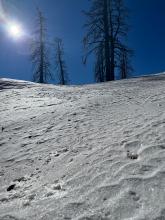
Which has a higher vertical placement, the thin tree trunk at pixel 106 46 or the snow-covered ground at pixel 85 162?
the thin tree trunk at pixel 106 46

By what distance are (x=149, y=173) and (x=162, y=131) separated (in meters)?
1.67

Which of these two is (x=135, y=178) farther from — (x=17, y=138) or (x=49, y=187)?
(x=17, y=138)

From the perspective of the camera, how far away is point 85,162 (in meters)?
4.46

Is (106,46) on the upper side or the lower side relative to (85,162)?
upper

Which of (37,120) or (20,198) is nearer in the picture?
(20,198)

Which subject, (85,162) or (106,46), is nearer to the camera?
(85,162)

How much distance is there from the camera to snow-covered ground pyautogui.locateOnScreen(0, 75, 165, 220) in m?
3.19

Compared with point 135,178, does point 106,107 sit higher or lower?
higher

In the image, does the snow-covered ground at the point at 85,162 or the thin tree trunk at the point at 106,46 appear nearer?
the snow-covered ground at the point at 85,162

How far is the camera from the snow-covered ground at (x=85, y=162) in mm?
3189

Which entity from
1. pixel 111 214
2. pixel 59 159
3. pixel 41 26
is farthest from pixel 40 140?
pixel 41 26

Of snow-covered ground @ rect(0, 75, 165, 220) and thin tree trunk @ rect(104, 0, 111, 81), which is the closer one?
snow-covered ground @ rect(0, 75, 165, 220)

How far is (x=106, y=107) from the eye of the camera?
27.1 feet

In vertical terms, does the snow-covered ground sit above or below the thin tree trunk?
below
